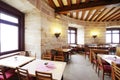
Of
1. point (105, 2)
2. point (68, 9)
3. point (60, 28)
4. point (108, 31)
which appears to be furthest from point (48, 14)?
point (108, 31)

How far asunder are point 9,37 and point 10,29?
29cm

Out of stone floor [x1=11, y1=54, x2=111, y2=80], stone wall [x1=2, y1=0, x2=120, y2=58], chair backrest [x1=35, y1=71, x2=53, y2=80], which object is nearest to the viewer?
chair backrest [x1=35, y1=71, x2=53, y2=80]

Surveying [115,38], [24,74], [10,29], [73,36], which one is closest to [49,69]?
[24,74]

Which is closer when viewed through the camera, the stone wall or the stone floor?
the stone floor

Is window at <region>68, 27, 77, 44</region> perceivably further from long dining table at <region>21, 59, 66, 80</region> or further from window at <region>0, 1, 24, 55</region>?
long dining table at <region>21, 59, 66, 80</region>

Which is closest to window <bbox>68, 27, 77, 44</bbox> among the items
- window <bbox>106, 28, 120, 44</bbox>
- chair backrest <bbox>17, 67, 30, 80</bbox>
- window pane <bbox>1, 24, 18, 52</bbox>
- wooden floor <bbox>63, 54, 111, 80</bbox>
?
window <bbox>106, 28, 120, 44</bbox>

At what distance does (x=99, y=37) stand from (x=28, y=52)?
6.06 meters

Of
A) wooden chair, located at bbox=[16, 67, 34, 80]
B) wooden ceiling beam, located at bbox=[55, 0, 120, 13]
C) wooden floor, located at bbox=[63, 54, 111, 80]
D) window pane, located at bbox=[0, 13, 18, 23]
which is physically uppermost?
wooden ceiling beam, located at bbox=[55, 0, 120, 13]

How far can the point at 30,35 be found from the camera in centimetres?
402

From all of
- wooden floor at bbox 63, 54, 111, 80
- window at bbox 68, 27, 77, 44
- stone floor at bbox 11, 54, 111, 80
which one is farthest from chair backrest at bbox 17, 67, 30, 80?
window at bbox 68, 27, 77, 44

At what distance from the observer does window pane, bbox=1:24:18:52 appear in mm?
3216

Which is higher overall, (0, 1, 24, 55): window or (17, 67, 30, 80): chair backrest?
(0, 1, 24, 55): window

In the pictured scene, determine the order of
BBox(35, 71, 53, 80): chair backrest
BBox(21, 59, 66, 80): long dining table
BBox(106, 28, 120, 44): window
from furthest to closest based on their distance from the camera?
BBox(106, 28, 120, 44): window < BBox(21, 59, 66, 80): long dining table < BBox(35, 71, 53, 80): chair backrest

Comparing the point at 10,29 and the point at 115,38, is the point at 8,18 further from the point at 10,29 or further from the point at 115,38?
the point at 115,38
